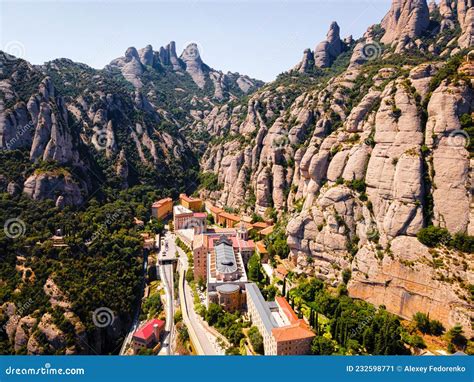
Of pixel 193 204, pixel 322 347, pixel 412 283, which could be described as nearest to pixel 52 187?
pixel 193 204

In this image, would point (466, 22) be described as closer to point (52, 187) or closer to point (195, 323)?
point (195, 323)

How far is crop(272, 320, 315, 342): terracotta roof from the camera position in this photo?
35406mm

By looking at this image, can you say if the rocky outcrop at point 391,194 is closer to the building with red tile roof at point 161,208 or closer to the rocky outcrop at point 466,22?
the rocky outcrop at point 466,22

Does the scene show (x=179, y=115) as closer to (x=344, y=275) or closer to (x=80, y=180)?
(x=80, y=180)

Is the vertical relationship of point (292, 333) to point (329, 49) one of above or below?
below

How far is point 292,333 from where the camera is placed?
119 feet

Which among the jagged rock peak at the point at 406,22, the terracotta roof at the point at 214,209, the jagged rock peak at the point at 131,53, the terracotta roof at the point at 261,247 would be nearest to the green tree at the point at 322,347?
the terracotta roof at the point at 261,247

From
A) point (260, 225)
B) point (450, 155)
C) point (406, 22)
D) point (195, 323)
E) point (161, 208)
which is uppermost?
point (406, 22)

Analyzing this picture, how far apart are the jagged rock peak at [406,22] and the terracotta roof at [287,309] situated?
258 feet

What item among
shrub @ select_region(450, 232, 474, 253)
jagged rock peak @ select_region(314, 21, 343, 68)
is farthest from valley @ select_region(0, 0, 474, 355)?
jagged rock peak @ select_region(314, 21, 343, 68)

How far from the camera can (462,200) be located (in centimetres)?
4022

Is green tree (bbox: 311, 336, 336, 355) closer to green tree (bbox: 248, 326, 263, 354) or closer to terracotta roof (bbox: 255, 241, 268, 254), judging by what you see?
green tree (bbox: 248, 326, 263, 354)

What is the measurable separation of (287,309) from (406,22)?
94.7 meters

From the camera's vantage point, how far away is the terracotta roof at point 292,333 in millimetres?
35406
